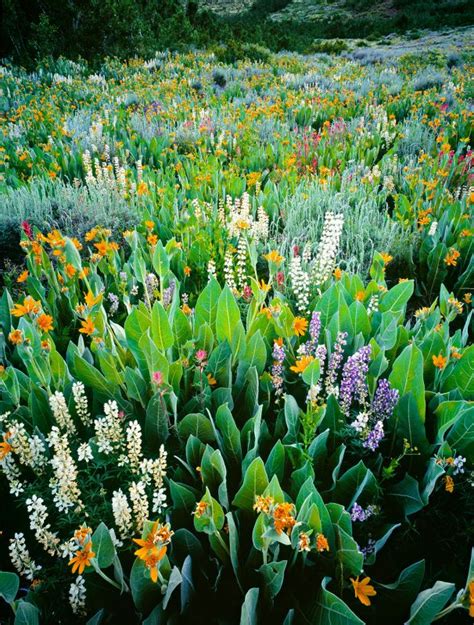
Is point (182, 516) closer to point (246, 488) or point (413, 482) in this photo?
point (246, 488)

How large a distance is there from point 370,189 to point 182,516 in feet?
11.6

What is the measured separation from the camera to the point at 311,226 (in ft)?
10.8

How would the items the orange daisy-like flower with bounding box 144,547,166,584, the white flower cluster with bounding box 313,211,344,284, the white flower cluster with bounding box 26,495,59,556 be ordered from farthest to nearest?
the white flower cluster with bounding box 313,211,344,284
the white flower cluster with bounding box 26,495,59,556
the orange daisy-like flower with bounding box 144,547,166,584

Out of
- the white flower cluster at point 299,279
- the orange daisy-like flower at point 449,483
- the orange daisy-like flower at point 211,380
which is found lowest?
the orange daisy-like flower at point 449,483

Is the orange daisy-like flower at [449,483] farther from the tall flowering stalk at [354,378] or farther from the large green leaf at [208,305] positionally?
the large green leaf at [208,305]

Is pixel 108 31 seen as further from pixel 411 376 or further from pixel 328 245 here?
pixel 411 376

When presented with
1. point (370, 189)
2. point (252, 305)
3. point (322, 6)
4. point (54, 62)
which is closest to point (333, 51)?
point (54, 62)

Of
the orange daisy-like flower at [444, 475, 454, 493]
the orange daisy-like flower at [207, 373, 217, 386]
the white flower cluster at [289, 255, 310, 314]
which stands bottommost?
the orange daisy-like flower at [444, 475, 454, 493]

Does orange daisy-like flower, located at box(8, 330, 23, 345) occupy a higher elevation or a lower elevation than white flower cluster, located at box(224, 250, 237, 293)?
higher

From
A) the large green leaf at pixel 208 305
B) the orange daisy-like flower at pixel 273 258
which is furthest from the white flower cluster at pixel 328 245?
the large green leaf at pixel 208 305

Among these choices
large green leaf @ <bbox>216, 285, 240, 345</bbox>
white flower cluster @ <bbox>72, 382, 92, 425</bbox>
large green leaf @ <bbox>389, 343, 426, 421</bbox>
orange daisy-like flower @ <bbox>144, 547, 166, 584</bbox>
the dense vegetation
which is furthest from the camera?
the dense vegetation

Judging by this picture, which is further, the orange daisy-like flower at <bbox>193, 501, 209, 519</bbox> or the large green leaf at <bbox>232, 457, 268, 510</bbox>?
the large green leaf at <bbox>232, 457, 268, 510</bbox>

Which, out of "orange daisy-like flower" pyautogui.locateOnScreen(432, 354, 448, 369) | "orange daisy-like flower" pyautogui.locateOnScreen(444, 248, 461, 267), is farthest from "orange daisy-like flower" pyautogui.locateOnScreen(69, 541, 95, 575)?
"orange daisy-like flower" pyautogui.locateOnScreen(444, 248, 461, 267)

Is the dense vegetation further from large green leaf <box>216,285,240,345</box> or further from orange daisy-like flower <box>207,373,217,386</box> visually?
orange daisy-like flower <box>207,373,217,386</box>
